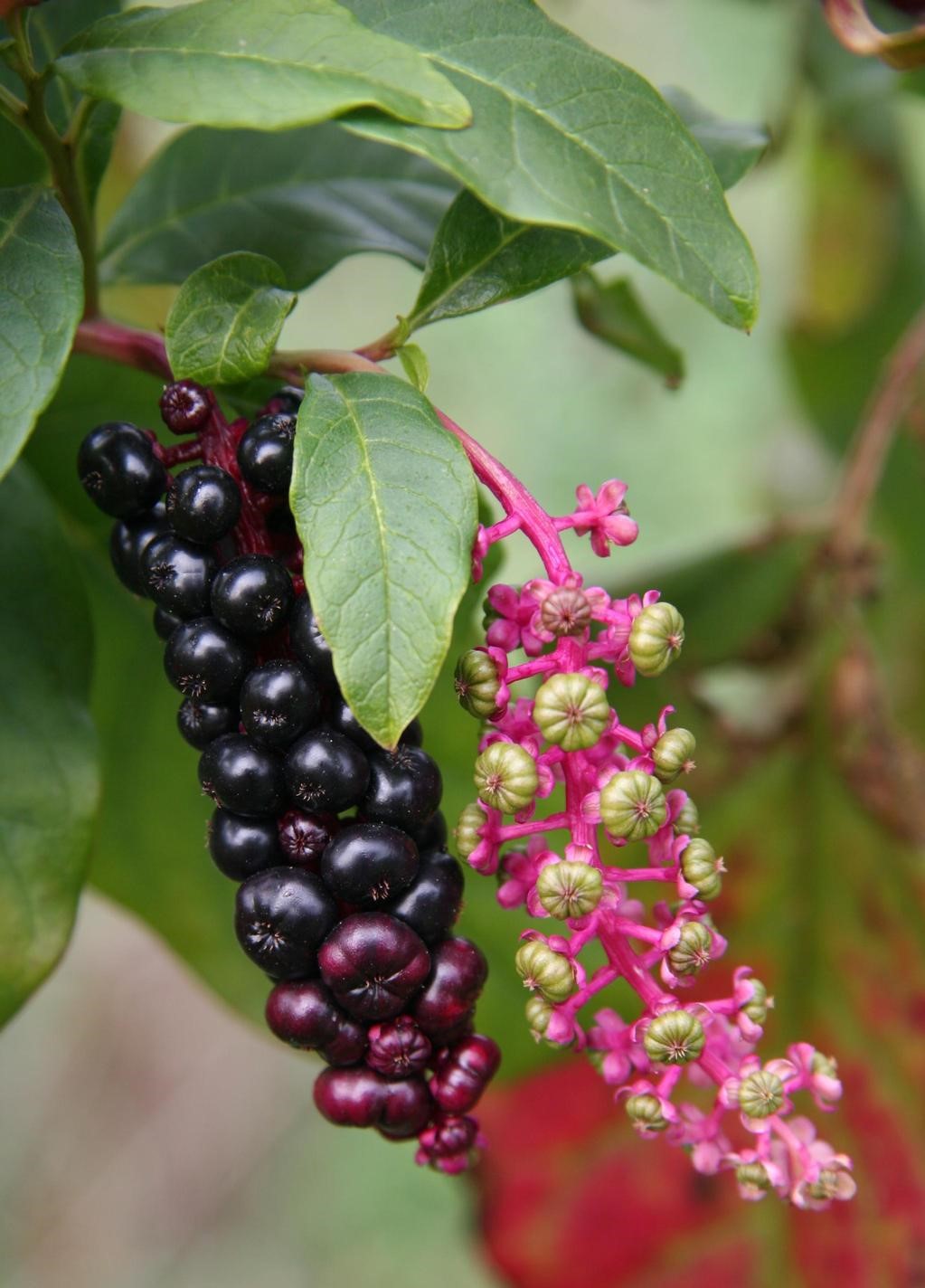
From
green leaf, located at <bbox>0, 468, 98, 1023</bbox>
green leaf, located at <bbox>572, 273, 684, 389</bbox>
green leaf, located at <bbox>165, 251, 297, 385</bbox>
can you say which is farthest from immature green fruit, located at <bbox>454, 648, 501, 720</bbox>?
green leaf, located at <bbox>572, 273, 684, 389</bbox>

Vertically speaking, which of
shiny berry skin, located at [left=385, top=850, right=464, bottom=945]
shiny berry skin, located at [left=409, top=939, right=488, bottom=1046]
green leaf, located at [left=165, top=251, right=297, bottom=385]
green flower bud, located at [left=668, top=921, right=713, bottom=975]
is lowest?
shiny berry skin, located at [left=409, top=939, right=488, bottom=1046]

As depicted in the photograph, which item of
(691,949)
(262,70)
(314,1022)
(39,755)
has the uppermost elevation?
(262,70)

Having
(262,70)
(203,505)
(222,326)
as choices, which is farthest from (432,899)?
(262,70)

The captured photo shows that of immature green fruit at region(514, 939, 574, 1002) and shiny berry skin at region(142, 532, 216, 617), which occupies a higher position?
shiny berry skin at region(142, 532, 216, 617)

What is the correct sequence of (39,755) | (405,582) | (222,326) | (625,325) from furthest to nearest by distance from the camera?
(625,325)
(39,755)
(222,326)
(405,582)

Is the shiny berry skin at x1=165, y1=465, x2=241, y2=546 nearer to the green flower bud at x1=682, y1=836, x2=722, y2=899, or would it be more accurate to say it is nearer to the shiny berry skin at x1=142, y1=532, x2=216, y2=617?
the shiny berry skin at x1=142, y1=532, x2=216, y2=617

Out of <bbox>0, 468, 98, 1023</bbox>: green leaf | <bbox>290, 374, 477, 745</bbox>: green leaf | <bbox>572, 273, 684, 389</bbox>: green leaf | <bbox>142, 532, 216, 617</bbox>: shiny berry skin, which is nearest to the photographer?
<bbox>290, 374, 477, 745</bbox>: green leaf

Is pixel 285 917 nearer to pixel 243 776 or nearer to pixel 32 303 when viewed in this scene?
pixel 243 776
